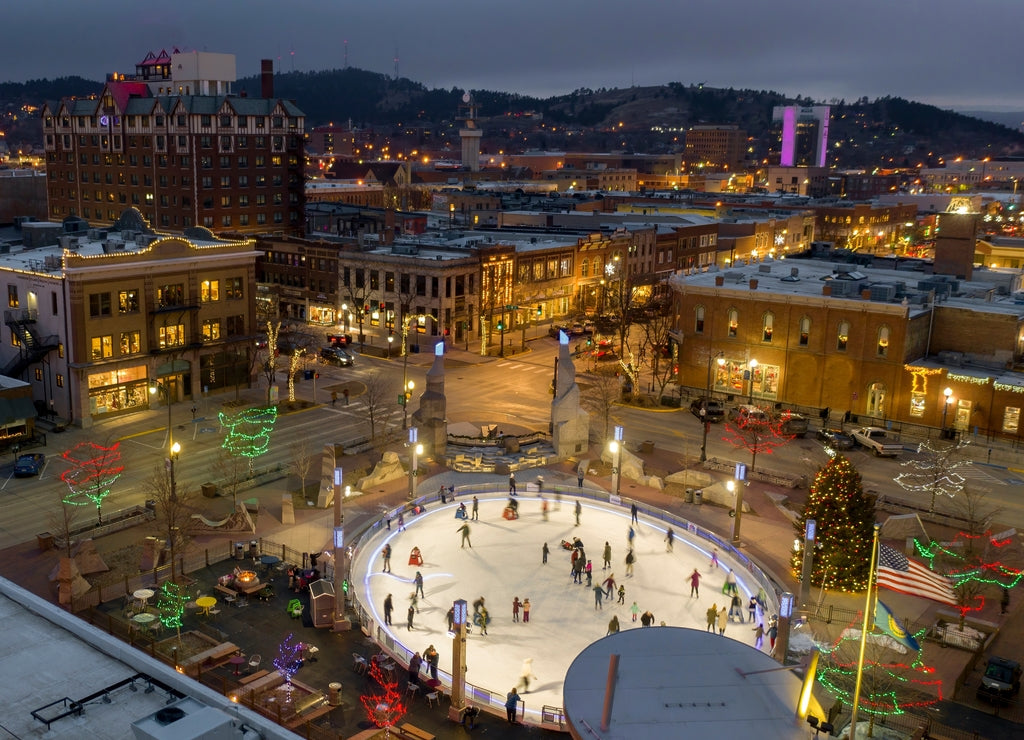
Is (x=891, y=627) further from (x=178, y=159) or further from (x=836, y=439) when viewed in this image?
(x=178, y=159)

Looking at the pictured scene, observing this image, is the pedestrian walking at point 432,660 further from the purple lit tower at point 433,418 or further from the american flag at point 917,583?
the purple lit tower at point 433,418

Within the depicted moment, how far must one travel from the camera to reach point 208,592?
38281mm

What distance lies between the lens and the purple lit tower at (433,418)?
57.1 metres

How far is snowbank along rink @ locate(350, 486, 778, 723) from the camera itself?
34.6 m

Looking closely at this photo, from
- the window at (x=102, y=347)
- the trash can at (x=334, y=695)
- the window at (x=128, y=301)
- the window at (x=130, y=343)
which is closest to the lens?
the trash can at (x=334, y=695)

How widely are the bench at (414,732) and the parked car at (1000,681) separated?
756 inches

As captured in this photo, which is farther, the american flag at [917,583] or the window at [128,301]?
the window at [128,301]

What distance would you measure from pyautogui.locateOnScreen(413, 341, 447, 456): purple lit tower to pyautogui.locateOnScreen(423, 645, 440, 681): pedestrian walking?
81.4ft

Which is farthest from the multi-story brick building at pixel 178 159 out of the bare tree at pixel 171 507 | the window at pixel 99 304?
the bare tree at pixel 171 507

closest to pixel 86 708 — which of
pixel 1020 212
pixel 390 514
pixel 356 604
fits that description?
pixel 356 604

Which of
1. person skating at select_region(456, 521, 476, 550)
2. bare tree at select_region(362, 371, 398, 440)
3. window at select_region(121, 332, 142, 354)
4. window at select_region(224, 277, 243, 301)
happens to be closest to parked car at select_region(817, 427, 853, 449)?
person skating at select_region(456, 521, 476, 550)

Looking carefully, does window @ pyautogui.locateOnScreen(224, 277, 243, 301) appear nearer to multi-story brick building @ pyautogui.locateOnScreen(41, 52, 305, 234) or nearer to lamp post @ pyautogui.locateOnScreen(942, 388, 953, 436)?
multi-story brick building @ pyautogui.locateOnScreen(41, 52, 305, 234)

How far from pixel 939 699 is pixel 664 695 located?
49.0ft

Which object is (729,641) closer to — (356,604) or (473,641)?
(473,641)
